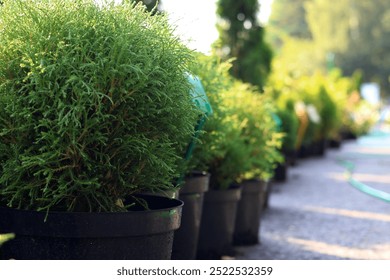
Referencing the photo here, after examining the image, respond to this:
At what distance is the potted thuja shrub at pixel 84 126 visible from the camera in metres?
3.06

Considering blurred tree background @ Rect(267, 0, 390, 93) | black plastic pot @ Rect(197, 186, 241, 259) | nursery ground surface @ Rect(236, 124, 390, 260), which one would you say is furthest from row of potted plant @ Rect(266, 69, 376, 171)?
blurred tree background @ Rect(267, 0, 390, 93)

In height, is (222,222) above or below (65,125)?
below

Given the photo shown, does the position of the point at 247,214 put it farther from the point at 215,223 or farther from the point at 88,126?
the point at 88,126

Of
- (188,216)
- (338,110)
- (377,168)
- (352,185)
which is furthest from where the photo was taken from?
(338,110)

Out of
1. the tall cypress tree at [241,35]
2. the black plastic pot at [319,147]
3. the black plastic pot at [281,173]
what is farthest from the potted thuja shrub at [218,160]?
the black plastic pot at [319,147]

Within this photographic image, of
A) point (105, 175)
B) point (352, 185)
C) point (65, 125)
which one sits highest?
point (65, 125)

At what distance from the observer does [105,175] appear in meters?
3.26

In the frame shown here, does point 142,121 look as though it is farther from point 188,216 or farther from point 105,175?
point 188,216

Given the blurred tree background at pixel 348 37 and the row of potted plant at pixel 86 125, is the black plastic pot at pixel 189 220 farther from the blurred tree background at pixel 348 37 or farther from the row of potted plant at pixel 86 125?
Result: the blurred tree background at pixel 348 37

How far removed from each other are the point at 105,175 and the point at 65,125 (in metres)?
0.32

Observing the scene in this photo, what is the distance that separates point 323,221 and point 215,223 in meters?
2.72

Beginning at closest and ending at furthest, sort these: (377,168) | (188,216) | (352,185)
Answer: (188,216), (352,185), (377,168)
